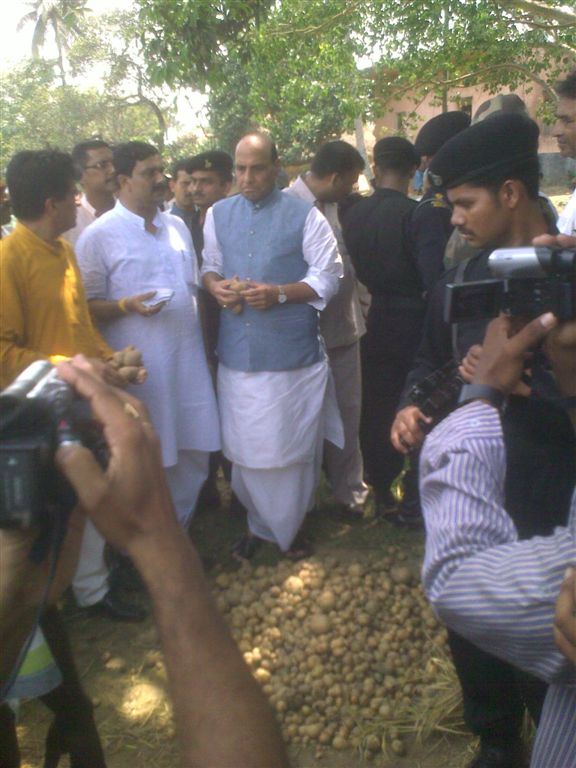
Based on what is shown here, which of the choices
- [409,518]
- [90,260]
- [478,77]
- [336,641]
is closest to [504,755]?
[336,641]

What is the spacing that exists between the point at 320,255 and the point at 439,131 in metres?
0.98

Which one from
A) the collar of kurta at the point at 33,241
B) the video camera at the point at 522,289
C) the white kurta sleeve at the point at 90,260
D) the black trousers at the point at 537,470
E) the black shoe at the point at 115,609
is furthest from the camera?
the white kurta sleeve at the point at 90,260

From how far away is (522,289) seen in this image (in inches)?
60.1

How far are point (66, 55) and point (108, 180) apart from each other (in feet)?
106

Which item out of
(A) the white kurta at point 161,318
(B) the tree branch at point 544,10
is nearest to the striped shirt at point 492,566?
(A) the white kurta at point 161,318

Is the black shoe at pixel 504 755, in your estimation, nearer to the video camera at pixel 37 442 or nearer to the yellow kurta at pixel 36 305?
the video camera at pixel 37 442

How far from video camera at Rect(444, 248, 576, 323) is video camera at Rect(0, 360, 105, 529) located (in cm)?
89

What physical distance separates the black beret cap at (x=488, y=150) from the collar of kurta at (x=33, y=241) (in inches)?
63.2

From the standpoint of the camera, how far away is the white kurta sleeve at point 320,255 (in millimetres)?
3521

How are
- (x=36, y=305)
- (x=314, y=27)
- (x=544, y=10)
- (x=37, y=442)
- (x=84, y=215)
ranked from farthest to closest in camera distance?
(x=314, y=27), (x=544, y=10), (x=84, y=215), (x=36, y=305), (x=37, y=442)

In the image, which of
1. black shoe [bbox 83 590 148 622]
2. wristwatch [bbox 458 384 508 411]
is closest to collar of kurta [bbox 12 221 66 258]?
black shoe [bbox 83 590 148 622]

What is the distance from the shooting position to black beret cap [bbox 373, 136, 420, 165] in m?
3.90

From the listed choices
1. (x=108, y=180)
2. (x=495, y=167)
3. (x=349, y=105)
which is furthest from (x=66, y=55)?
(x=495, y=167)

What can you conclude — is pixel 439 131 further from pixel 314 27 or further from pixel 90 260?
pixel 314 27
